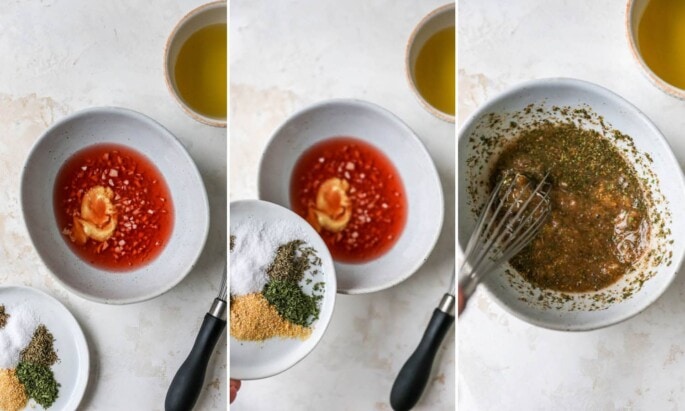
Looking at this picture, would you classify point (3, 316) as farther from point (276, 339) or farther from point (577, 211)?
point (577, 211)

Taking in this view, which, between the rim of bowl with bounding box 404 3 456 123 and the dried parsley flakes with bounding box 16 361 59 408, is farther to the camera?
the dried parsley flakes with bounding box 16 361 59 408

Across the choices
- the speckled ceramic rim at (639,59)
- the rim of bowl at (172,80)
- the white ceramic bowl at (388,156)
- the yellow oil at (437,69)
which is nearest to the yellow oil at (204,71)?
the rim of bowl at (172,80)

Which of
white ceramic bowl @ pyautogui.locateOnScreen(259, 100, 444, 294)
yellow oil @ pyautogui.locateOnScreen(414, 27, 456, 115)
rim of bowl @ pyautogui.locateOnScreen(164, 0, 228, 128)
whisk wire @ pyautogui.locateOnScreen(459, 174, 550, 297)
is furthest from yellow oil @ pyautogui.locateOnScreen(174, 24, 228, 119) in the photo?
whisk wire @ pyautogui.locateOnScreen(459, 174, 550, 297)

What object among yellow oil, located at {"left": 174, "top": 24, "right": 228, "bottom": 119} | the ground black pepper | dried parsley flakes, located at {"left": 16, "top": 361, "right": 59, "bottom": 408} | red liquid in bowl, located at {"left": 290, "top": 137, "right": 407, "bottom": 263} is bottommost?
dried parsley flakes, located at {"left": 16, "top": 361, "right": 59, "bottom": 408}

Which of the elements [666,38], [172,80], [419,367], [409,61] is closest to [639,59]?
[666,38]

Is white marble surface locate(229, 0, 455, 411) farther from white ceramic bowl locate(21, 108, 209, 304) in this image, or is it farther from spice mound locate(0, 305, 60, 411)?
spice mound locate(0, 305, 60, 411)

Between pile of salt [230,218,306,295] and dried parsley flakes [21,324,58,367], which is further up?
pile of salt [230,218,306,295]
